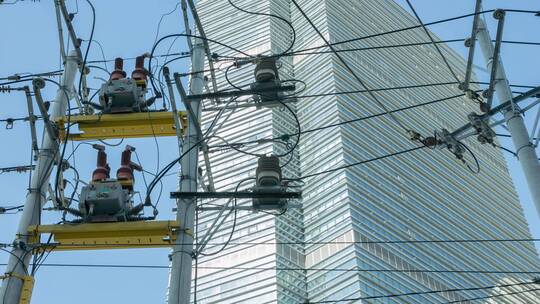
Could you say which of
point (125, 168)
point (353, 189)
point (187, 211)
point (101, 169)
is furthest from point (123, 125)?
point (353, 189)

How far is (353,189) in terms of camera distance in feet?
240

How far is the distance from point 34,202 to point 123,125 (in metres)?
2.57

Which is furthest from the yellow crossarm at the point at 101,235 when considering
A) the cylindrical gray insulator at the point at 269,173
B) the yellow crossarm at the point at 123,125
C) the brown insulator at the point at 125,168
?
the yellow crossarm at the point at 123,125

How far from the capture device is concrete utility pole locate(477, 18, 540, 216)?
1330 cm

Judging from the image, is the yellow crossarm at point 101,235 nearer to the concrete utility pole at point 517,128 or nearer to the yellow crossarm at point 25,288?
the yellow crossarm at point 25,288

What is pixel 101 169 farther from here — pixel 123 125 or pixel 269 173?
pixel 269 173

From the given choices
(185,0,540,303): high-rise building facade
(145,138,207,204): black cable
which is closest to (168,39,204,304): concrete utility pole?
(145,138,207,204): black cable

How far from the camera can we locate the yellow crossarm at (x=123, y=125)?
16.1 m

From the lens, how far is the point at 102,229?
1437 cm

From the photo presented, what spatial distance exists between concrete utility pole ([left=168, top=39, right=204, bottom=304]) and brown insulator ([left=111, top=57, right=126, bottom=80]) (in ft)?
5.57

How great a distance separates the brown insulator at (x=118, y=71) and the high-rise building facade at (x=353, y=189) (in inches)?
1300

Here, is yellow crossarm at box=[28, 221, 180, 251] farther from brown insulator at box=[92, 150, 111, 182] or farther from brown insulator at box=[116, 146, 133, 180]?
Result: brown insulator at box=[116, 146, 133, 180]

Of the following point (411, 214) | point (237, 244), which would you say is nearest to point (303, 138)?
point (411, 214)

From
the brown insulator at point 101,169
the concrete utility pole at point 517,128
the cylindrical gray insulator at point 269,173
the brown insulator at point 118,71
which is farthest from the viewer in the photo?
the brown insulator at point 118,71
